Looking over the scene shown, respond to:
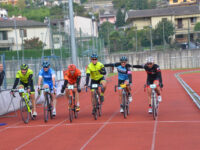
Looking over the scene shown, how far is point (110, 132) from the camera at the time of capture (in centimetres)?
1073

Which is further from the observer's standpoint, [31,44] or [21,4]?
[21,4]

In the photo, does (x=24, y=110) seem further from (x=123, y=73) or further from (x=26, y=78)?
(x=123, y=73)

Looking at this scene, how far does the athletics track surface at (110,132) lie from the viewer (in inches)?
→ 360

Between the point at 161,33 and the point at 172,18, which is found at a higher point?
the point at 172,18

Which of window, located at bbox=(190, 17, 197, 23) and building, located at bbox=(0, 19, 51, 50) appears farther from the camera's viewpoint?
window, located at bbox=(190, 17, 197, 23)

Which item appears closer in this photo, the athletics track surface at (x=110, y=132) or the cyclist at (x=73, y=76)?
the athletics track surface at (x=110, y=132)

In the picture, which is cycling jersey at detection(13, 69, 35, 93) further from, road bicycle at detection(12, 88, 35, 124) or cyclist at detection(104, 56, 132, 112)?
cyclist at detection(104, 56, 132, 112)

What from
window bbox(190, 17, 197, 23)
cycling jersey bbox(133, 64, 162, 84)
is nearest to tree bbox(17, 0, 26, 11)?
window bbox(190, 17, 197, 23)

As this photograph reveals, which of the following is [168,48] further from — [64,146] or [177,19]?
[64,146]

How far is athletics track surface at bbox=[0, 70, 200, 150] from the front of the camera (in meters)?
9.16

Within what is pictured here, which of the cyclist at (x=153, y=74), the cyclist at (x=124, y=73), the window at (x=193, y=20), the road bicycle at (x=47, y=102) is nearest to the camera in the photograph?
the cyclist at (x=153, y=74)

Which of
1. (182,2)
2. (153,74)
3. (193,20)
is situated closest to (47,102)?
(153,74)

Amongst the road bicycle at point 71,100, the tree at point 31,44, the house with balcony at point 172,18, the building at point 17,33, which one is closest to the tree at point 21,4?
the building at point 17,33

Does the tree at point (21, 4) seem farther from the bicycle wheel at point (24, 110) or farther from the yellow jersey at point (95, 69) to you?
the yellow jersey at point (95, 69)
